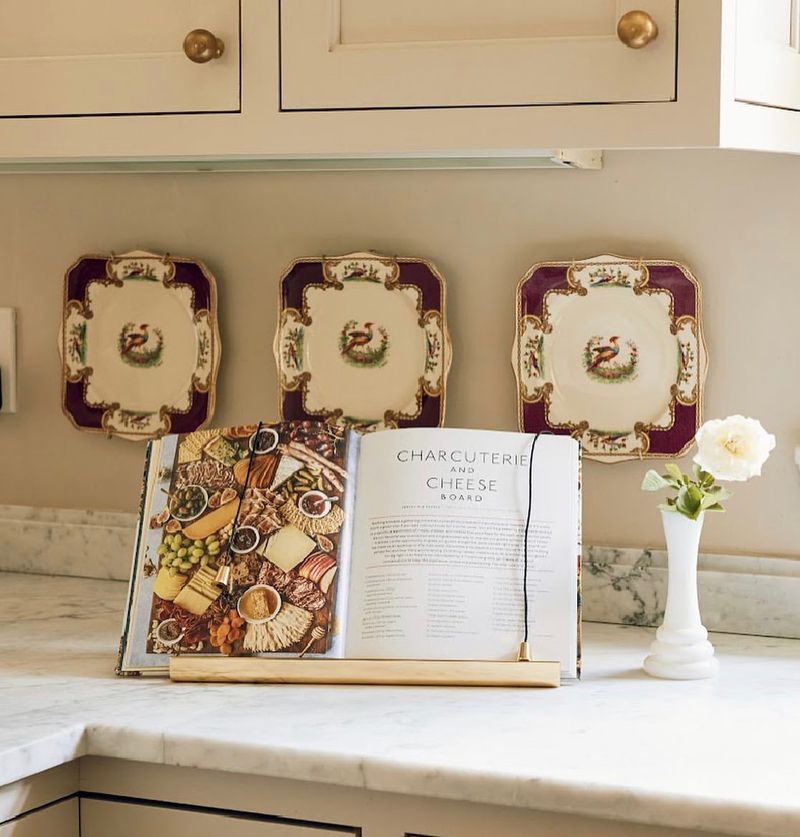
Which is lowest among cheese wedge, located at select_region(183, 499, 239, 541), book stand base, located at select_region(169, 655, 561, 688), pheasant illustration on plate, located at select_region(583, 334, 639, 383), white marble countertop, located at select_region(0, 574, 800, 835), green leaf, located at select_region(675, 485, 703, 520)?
white marble countertop, located at select_region(0, 574, 800, 835)

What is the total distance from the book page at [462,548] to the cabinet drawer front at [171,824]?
264 millimetres

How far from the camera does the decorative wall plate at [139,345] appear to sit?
185 cm

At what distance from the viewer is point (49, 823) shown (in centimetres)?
119

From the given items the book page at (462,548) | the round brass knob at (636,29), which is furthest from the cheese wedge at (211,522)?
the round brass knob at (636,29)

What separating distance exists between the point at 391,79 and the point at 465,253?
1.45 ft

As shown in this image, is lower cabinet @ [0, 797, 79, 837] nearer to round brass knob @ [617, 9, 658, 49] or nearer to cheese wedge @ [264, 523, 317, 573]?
cheese wedge @ [264, 523, 317, 573]

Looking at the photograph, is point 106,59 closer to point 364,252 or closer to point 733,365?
point 364,252

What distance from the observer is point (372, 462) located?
1.48 m

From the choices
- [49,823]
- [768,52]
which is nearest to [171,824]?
[49,823]

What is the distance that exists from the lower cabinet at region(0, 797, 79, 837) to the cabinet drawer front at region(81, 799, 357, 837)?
1 centimetres

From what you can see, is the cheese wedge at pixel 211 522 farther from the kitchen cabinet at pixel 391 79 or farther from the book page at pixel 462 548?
the kitchen cabinet at pixel 391 79

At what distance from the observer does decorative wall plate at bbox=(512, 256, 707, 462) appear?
5.35ft

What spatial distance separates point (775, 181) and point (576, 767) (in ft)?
2.75

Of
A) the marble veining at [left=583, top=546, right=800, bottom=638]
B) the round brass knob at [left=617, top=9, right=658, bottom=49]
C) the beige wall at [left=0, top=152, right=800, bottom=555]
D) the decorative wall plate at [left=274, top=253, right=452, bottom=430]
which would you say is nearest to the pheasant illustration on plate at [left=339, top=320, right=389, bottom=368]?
the decorative wall plate at [left=274, top=253, right=452, bottom=430]
